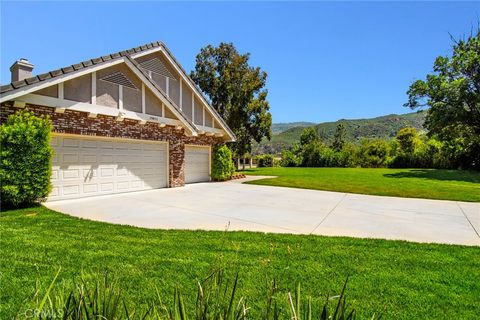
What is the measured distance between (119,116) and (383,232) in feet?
31.2

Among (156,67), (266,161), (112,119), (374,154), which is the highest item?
(156,67)

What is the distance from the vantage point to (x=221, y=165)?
53.5 ft

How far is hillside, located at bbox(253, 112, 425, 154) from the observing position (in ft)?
253

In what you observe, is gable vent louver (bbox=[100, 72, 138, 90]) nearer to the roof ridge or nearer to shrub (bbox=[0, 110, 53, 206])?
the roof ridge

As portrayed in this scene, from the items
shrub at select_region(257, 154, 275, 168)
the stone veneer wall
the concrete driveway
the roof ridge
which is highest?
the roof ridge

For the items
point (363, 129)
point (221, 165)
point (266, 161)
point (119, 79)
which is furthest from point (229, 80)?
point (363, 129)

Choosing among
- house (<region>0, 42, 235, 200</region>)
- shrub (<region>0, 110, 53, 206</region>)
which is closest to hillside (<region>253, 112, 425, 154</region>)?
house (<region>0, 42, 235, 200</region>)

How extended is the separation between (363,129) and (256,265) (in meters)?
86.7

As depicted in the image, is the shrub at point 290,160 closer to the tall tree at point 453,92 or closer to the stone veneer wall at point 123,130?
the tall tree at point 453,92

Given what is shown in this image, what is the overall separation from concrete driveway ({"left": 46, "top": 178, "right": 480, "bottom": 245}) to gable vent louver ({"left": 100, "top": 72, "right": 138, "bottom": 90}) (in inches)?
171

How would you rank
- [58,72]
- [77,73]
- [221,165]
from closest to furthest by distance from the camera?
[58,72] < [77,73] < [221,165]

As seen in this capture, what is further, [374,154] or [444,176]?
[374,154]

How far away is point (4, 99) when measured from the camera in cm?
741

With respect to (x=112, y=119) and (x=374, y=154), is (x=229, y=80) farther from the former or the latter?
(x=374, y=154)
